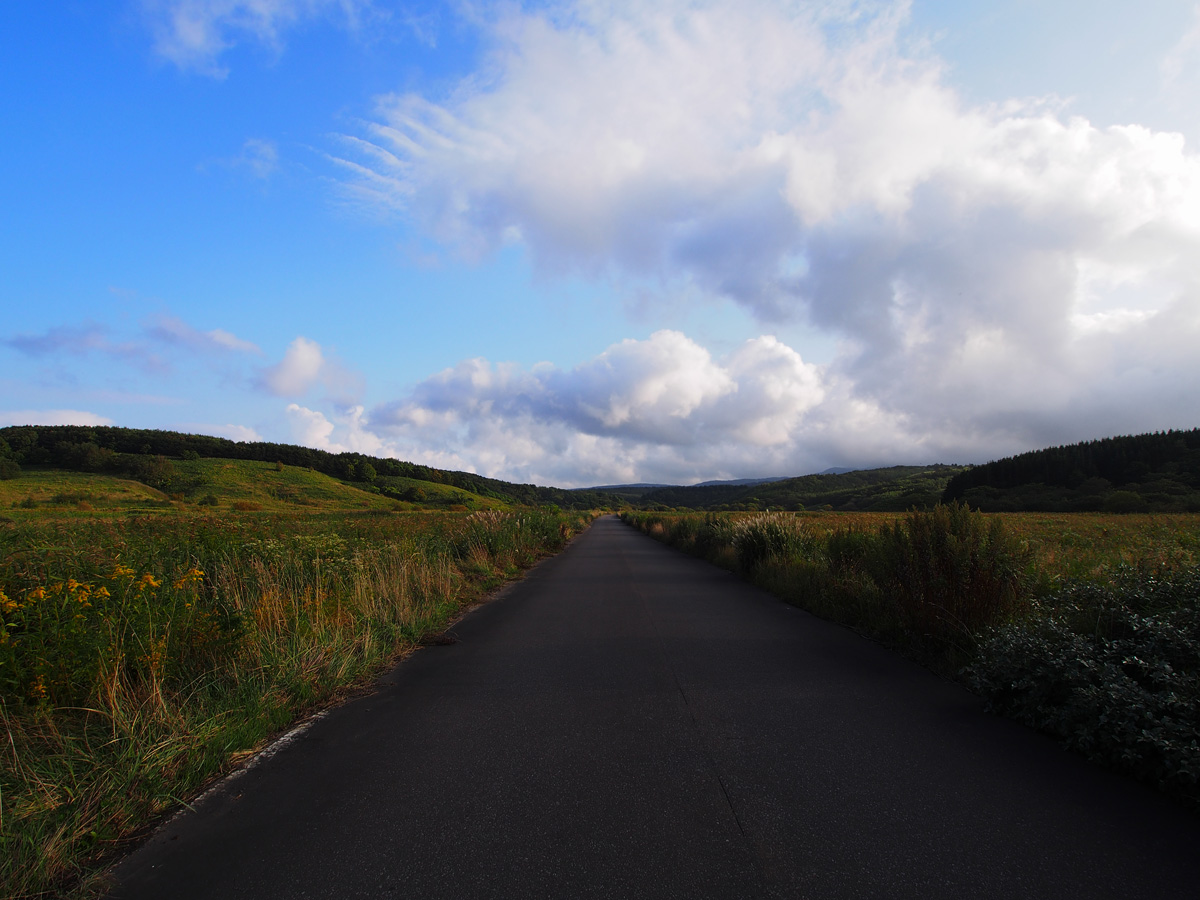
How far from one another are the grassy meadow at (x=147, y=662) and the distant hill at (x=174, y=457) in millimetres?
69705

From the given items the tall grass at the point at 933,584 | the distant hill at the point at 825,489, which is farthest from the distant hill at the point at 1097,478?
the tall grass at the point at 933,584

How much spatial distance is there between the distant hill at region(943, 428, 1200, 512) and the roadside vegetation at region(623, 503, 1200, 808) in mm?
50768

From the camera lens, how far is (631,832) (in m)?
2.77

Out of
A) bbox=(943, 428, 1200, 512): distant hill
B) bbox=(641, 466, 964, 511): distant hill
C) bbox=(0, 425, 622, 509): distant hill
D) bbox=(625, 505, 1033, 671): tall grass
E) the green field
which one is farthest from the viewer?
bbox=(641, 466, 964, 511): distant hill

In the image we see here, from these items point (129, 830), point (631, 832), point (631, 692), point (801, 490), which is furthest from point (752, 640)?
point (801, 490)

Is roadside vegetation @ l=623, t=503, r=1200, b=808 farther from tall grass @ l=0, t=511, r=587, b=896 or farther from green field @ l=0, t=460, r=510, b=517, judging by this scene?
green field @ l=0, t=460, r=510, b=517

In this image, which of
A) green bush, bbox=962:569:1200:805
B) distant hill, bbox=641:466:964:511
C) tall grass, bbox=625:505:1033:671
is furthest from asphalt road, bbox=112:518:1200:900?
distant hill, bbox=641:466:964:511

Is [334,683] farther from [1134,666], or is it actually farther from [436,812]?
[1134,666]

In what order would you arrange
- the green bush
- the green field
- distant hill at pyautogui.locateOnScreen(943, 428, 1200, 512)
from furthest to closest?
distant hill at pyautogui.locateOnScreen(943, 428, 1200, 512) < the green field < the green bush

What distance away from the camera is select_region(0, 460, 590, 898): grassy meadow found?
2932mm

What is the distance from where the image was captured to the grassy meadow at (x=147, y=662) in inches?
115

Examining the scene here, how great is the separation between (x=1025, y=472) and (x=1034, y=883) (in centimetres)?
10382

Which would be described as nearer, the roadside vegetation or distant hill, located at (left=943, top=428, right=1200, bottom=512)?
the roadside vegetation

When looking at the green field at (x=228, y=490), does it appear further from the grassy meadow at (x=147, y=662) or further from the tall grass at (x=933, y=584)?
the tall grass at (x=933, y=584)
